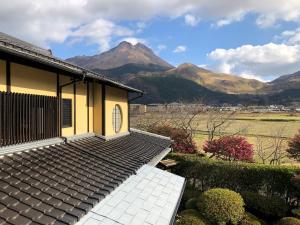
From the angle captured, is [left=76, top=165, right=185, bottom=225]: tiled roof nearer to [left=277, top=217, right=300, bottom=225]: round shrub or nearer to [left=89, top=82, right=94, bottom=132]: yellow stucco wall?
[left=89, top=82, right=94, bottom=132]: yellow stucco wall

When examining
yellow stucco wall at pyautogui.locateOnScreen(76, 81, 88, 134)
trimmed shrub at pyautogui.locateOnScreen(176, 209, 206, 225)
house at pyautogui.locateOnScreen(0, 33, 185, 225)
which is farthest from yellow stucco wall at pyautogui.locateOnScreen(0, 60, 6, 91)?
trimmed shrub at pyautogui.locateOnScreen(176, 209, 206, 225)

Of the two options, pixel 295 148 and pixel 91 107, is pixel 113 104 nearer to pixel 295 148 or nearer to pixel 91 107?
pixel 91 107

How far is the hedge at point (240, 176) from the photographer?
15.2 metres

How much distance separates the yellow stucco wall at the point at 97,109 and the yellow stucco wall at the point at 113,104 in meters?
0.36

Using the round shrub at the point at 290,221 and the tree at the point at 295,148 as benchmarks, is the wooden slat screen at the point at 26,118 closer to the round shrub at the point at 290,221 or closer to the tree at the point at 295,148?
the round shrub at the point at 290,221

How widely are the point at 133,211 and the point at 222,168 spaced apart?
11.3m

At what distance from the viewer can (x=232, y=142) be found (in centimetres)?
2303

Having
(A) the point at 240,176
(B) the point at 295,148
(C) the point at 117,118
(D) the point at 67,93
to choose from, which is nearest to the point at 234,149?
(B) the point at 295,148

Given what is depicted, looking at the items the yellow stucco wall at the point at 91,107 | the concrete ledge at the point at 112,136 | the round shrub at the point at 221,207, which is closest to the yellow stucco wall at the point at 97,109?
the yellow stucco wall at the point at 91,107

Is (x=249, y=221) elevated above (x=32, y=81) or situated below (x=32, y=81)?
below

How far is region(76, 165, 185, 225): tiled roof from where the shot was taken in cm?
560

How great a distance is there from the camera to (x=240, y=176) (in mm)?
16297

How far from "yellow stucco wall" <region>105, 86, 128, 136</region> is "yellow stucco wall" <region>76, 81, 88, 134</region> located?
49.1 inches

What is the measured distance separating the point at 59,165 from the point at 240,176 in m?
11.6
